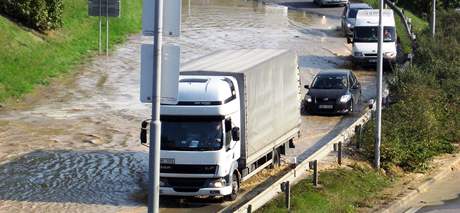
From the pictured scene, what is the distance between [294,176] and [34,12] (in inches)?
860

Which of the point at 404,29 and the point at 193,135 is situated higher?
the point at 404,29

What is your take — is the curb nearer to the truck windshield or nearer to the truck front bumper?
the truck front bumper

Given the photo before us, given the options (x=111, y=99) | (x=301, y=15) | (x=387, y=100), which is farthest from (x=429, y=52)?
(x=301, y=15)

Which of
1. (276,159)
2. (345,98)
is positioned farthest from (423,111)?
(276,159)

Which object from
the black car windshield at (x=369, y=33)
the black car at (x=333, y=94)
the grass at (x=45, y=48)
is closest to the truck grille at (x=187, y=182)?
the black car at (x=333, y=94)

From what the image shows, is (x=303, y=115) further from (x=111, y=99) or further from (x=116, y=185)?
(x=116, y=185)

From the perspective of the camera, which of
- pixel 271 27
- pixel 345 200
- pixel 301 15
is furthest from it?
pixel 301 15

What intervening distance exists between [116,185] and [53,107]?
11.0 metres

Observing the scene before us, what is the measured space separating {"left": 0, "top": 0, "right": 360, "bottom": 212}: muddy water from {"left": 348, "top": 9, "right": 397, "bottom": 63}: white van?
1677mm

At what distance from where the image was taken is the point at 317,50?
47.8 metres

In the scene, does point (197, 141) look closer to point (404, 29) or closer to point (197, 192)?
point (197, 192)

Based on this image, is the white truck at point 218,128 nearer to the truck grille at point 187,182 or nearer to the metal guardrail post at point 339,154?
the truck grille at point 187,182

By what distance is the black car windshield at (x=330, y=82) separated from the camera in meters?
33.2

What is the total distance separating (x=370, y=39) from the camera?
139 ft
